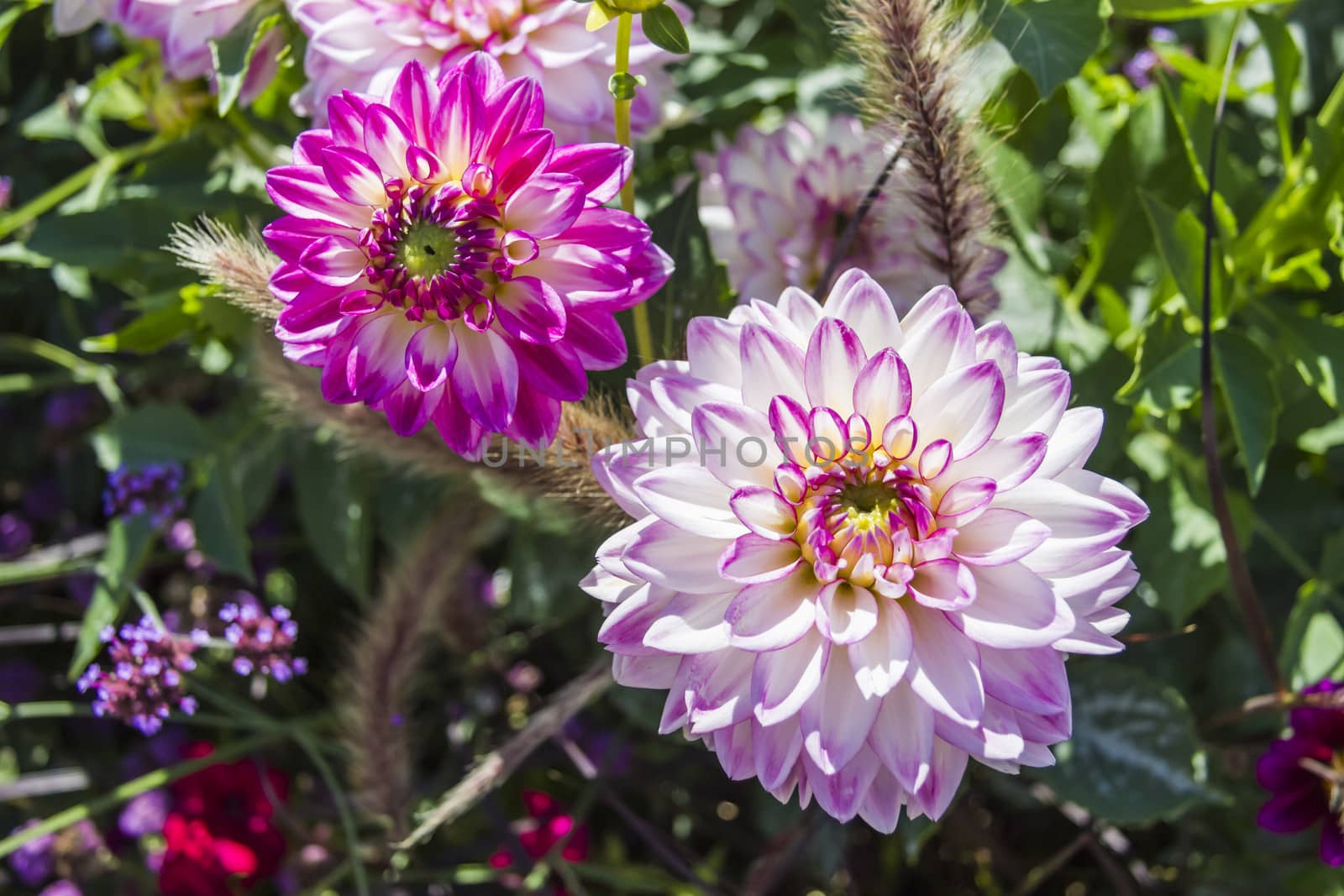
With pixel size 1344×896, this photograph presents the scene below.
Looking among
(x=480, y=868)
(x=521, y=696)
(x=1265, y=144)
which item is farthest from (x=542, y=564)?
(x=1265, y=144)

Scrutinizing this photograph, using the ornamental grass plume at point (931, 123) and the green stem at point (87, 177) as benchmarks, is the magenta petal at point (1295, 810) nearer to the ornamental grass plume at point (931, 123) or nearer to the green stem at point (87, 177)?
the ornamental grass plume at point (931, 123)

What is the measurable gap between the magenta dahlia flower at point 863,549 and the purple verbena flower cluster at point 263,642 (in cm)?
30

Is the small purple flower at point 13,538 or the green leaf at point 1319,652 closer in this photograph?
the green leaf at point 1319,652

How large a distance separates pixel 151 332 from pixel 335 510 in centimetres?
21

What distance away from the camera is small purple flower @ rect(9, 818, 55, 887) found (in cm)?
95

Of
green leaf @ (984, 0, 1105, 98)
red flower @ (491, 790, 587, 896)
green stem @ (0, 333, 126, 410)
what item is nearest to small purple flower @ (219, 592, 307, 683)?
red flower @ (491, 790, 587, 896)

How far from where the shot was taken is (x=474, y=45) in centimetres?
64

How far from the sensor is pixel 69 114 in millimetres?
950

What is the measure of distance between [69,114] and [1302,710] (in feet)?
3.61

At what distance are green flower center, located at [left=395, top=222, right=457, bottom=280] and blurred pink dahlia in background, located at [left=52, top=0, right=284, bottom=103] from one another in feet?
0.97

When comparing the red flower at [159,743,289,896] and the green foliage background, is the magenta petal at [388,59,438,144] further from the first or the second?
the red flower at [159,743,289,896]

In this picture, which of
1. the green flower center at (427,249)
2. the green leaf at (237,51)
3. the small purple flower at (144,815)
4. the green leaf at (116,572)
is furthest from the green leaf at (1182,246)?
the small purple flower at (144,815)

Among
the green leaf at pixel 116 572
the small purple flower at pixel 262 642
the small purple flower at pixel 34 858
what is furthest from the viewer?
the small purple flower at pixel 34 858

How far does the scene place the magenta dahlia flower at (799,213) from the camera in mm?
726
